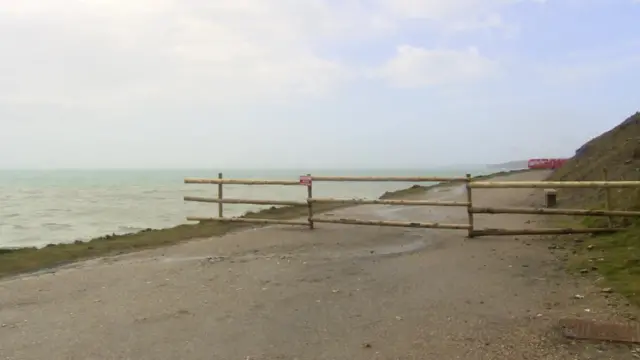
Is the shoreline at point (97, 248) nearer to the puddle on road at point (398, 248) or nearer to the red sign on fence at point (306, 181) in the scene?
the red sign on fence at point (306, 181)

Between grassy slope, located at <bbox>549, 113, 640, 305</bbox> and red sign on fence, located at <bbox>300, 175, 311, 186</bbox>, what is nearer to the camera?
grassy slope, located at <bbox>549, 113, 640, 305</bbox>

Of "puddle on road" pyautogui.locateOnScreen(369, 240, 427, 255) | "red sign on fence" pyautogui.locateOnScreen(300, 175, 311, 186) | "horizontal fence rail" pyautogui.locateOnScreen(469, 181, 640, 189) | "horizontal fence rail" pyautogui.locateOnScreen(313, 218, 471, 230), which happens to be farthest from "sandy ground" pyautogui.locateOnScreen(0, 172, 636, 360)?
"red sign on fence" pyautogui.locateOnScreen(300, 175, 311, 186)

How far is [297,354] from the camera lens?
3.89m

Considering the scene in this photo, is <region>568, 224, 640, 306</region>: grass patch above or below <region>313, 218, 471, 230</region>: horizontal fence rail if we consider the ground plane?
below

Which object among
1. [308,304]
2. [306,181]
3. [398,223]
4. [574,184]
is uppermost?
[306,181]

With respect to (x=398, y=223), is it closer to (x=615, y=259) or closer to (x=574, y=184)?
(x=574, y=184)

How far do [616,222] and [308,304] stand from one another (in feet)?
19.6

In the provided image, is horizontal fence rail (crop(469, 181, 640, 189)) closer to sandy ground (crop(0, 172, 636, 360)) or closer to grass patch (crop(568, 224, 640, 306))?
grass patch (crop(568, 224, 640, 306))

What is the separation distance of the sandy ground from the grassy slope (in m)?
0.40

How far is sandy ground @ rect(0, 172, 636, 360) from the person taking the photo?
4023 mm

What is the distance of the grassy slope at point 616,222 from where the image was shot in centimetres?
594

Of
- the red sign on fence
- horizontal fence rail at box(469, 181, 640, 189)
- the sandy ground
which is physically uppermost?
the red sign on fence

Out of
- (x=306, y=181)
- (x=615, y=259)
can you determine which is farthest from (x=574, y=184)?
(x=306, y=181)

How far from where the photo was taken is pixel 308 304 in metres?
5.26
